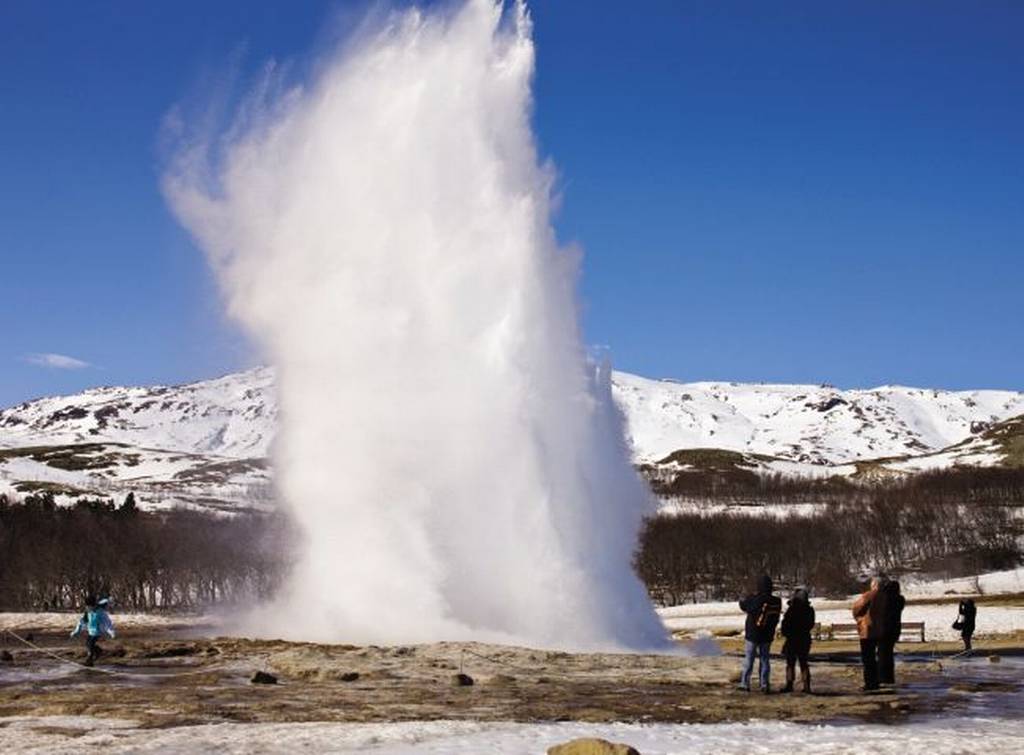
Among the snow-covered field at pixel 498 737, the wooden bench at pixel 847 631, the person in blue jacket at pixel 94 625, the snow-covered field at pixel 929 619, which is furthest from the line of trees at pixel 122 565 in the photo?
the snow-covered field at pixel 498 737

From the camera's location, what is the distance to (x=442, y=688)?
789 inches

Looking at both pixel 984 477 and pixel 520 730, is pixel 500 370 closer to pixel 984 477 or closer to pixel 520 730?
pixel 520 730

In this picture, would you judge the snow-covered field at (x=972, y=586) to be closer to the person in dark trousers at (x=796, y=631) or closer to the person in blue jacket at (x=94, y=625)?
the person in blue jacket at (x=94, y=625)

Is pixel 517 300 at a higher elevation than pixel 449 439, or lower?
higher

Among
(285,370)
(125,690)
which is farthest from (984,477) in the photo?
(125,690)

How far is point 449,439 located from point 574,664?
29.6 ft

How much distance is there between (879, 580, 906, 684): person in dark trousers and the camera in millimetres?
19969

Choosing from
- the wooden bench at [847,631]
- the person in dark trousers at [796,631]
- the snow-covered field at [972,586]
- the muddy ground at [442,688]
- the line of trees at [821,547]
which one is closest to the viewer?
the muddy ground at [442,688]

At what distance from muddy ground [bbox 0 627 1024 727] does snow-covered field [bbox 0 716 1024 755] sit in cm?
96

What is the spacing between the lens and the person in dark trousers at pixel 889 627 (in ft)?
65.5

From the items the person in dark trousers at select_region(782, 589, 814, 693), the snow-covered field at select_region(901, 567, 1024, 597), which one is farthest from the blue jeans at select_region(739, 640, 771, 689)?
the snow-covered field at select_region(901, 567, 1024, 597)

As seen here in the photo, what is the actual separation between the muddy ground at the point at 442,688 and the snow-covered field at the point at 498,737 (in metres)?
0.96

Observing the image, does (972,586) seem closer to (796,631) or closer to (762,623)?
(796,631)

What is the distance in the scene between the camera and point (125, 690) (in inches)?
786
